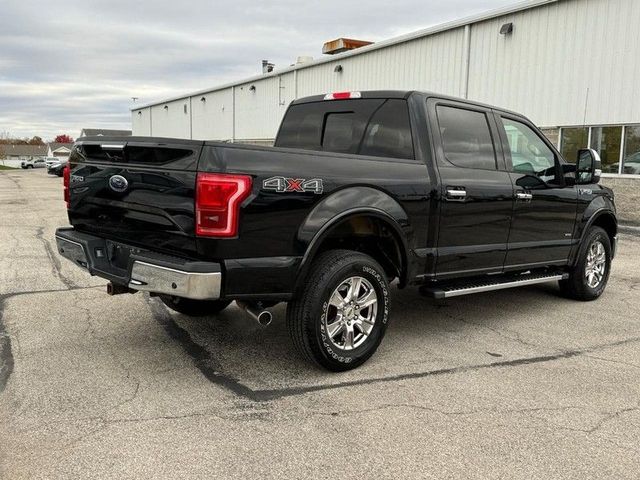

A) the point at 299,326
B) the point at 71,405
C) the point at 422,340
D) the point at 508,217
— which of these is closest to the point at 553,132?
the point at 508,217

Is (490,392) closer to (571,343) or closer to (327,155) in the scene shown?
(571,343)

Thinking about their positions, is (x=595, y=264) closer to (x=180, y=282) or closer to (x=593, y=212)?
(x=593, y=212)

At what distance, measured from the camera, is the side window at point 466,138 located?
4879 mm

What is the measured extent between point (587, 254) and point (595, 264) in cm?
31

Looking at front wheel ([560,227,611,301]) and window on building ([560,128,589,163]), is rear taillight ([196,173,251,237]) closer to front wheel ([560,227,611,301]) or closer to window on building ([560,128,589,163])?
front wheel ([560,227,611,301])

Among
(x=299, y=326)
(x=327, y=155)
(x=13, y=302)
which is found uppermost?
(x=327, y=155)

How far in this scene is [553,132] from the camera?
14.9 meters

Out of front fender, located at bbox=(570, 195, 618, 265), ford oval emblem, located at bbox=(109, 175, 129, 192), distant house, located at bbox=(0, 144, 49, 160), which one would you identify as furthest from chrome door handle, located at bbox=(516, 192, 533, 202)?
distant house, located at bbox=(0, 144, 49, 160)

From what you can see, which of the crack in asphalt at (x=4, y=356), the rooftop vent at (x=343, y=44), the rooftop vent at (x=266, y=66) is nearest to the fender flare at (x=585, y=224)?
the crack in asphalt at (x=4, y=356)

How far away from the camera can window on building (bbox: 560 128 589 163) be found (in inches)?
562

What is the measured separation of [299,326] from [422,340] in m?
1.47

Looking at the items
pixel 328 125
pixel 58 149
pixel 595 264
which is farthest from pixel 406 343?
pixel 58 149

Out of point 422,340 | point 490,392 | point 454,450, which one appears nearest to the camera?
point 454,450

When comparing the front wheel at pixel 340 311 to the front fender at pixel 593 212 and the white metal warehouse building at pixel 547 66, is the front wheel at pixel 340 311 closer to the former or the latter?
the front fender at pixel 593 212
